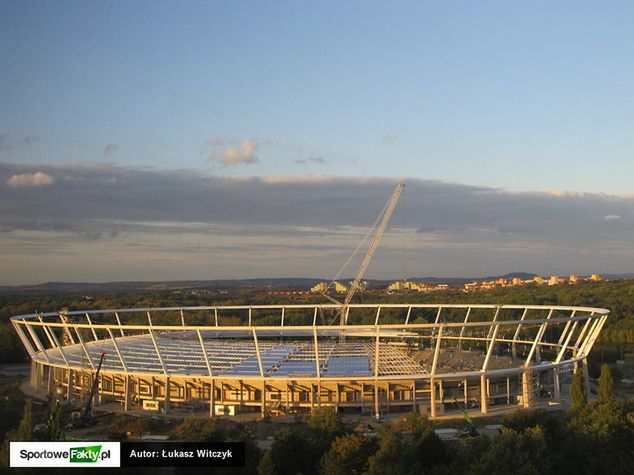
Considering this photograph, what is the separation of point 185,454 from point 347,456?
673 cm

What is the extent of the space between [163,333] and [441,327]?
42.4m

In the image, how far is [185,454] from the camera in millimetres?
28891

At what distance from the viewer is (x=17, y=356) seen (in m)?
86.9

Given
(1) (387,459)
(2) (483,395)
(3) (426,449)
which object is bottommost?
(2) (483,395)

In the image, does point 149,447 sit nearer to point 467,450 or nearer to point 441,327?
point 467,450

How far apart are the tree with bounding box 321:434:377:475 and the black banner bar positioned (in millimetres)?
3634

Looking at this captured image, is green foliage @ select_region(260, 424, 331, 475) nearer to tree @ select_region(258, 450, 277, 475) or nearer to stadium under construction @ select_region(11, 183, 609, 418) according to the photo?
tree @ select_region(258, 450, 277, 475)

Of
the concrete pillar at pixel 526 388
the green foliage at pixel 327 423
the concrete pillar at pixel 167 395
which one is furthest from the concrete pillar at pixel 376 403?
the concrete pillar at pixel 167 395

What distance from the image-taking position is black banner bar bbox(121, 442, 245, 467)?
91.5 ft

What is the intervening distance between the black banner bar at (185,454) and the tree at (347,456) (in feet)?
11.9

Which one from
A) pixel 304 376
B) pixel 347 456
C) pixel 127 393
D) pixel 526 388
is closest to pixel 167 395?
pixel 127 393

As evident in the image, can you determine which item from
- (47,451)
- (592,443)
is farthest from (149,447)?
(592,443)

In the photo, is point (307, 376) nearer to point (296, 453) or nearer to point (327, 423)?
point (327, 423)

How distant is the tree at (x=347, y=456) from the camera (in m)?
29.5
